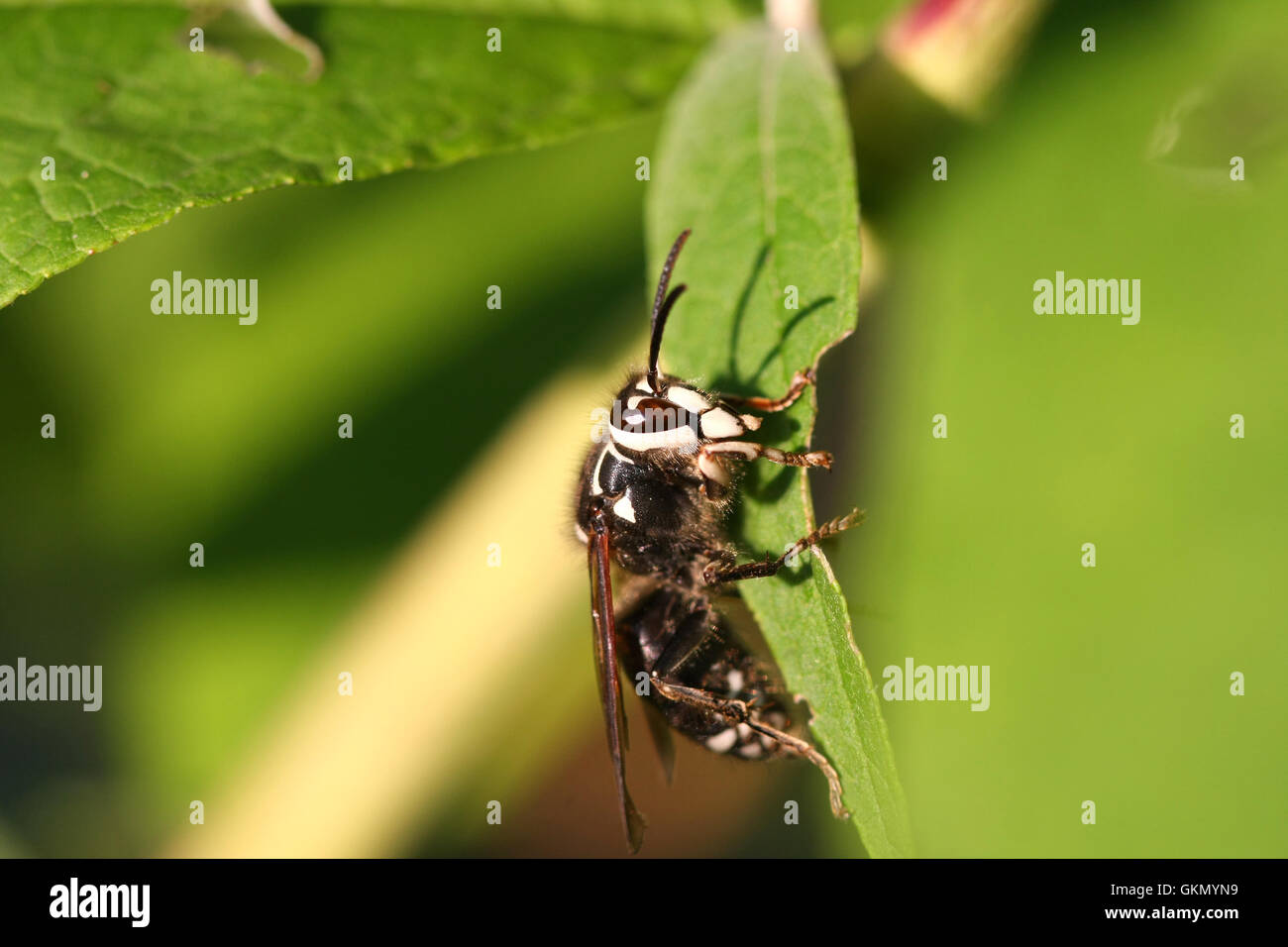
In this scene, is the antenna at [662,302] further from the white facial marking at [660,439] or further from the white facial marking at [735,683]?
the white facial marking at [735,683]

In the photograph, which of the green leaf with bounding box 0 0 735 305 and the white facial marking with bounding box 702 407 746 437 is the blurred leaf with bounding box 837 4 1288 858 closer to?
the white facial marking with bounding box 702 407 746 437

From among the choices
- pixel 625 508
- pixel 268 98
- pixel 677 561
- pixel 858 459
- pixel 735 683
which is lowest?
pixel 735 683

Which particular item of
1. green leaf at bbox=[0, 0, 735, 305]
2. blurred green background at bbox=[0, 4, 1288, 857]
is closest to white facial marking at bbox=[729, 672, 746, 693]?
blurred green background at bbox=[0, 4, 1288, 857]

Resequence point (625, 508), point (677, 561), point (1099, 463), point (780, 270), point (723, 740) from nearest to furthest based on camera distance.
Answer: point (780, 270)
point (1099, 463)
point (625, 508)
point (677, 561)
point (723, 740)

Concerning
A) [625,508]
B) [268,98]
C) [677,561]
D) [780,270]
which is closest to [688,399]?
[625,508]

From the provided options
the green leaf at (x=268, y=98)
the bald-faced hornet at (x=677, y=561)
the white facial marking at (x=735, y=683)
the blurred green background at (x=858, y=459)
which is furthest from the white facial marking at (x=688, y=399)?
the white facial marking at (x=735, y=683)

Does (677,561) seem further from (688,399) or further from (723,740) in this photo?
(688,399)
